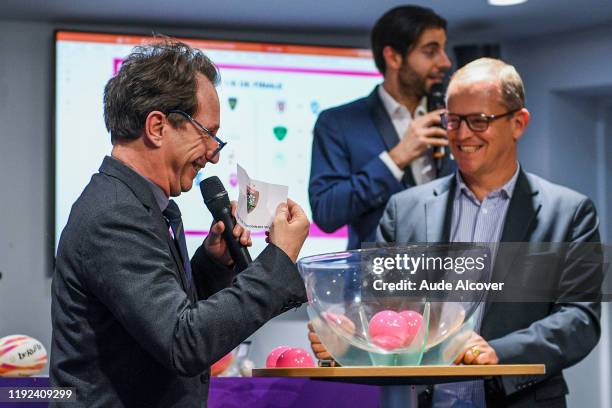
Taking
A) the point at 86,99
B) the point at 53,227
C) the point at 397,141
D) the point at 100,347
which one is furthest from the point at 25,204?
the point at 100,347

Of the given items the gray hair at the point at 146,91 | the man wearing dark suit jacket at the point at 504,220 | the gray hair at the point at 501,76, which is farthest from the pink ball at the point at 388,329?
the gray hair at the point at 501,76

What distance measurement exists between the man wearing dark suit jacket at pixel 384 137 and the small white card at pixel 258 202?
1.67 m

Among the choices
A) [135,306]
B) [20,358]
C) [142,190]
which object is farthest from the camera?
[20,358]

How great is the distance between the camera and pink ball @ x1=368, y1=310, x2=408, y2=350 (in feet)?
6.87

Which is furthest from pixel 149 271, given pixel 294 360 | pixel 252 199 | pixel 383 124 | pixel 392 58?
pixel 392 58

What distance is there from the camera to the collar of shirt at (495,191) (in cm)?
320

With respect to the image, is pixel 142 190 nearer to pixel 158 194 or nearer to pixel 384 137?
pixel 158 194

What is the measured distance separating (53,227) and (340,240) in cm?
156

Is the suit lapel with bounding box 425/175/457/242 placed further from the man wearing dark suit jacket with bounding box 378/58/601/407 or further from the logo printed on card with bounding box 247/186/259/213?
the logo printed on card with bounding box 247/186/259/213

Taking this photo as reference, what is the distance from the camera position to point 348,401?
288cm

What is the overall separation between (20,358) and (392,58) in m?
1.90

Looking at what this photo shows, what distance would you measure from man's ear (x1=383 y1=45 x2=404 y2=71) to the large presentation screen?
5.25ft

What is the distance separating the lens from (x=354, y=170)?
4008mm

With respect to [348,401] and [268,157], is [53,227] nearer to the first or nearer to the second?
[268,157]
